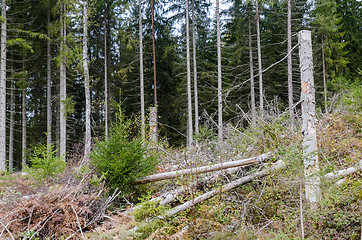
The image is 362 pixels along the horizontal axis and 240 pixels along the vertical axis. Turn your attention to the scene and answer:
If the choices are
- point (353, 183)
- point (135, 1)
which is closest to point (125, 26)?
point (135, 1)

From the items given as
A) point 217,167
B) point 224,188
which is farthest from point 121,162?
point 224,188

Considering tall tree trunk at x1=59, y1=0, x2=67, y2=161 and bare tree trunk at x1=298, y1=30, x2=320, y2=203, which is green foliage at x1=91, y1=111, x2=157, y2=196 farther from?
tall tree trunk at x1=59, y1=0, x2=67, y2=161

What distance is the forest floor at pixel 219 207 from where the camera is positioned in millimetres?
3543

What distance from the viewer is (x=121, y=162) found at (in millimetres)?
4812

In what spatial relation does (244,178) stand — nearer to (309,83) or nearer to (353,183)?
(353,183)

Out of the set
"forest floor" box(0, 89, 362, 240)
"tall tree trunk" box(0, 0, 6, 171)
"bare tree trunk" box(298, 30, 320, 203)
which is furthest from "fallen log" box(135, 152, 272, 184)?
"tall tree trunk" box(0, 0, 6, 171)

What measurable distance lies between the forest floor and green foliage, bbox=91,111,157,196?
0.73 feet

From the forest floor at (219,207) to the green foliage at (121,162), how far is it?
222mm

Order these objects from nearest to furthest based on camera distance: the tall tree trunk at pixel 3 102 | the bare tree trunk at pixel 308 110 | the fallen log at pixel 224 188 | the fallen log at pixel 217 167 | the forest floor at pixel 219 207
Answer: the forest floor at pixel 219 207
the bare tree trunk at pixel 308 110
the fallen log at pixel 224 188
the fallen log at pixel 217 167
the tall tree trunk at pixel 3 102

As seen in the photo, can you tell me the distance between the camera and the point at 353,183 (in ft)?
13.0

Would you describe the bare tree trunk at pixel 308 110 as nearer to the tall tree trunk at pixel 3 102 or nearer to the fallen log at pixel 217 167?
the fallen log at pixel 217 167

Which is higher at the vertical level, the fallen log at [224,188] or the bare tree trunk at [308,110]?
the bare tree trunk at [308,110]

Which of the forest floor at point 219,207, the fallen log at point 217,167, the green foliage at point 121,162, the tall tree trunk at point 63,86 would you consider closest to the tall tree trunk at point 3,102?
the tall tree trunk at point 63,86

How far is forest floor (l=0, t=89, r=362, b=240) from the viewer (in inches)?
139
